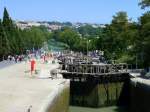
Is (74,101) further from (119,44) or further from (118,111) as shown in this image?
(119,44)

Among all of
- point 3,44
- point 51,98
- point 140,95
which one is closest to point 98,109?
point 140,95

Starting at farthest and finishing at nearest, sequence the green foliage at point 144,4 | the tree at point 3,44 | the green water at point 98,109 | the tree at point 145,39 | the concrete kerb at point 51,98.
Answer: the tree at point 3,44
the green foliage at point 144,4
the tree at point 145,39
the green water at point 98,109
the concrete kerb at point 51,98

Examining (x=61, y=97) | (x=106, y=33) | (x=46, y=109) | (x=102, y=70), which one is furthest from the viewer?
(x=106, y=33)

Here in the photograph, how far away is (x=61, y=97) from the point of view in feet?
138

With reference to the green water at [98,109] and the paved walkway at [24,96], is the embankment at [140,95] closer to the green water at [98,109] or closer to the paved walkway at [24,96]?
the green water at [98,109]

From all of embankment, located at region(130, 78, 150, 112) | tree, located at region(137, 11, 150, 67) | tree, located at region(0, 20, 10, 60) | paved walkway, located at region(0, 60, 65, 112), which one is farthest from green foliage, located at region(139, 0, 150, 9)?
tree, located at region(0, 20, 10, 60)

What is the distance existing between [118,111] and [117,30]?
→ 53.7 m

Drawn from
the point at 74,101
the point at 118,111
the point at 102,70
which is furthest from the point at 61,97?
the point at 102,70

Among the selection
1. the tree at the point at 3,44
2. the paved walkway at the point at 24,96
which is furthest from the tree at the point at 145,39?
the tree at the point at 3,44

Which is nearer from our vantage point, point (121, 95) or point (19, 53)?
point (121, 95)

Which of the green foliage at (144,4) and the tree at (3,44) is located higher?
the green foliage at (144,4)

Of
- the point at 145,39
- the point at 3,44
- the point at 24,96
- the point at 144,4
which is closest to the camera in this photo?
the point at 24,96

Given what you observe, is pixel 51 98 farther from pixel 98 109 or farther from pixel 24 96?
pixel 98 109

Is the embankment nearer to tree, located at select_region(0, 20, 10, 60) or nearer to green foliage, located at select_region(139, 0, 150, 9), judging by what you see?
A: green foliage, located at select_region(139, 0, 150, 9)
